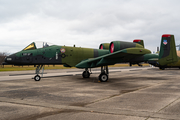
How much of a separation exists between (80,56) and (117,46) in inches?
153

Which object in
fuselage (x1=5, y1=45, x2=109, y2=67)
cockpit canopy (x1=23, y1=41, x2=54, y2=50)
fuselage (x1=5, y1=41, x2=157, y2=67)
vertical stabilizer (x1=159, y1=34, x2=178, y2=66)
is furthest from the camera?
vertical stabilizer (x1=159, y1=34, x2=178, y2=66)

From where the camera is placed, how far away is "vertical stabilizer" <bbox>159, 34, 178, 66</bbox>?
1534cm

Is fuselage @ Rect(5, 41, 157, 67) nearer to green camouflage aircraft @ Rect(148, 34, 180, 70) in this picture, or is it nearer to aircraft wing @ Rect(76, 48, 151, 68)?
aircraft wing @ Rect(76, 48, 151, 68)

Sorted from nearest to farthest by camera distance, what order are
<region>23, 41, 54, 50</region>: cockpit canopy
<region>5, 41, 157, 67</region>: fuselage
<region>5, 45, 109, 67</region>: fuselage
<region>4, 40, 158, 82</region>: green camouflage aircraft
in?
<region>4, 40, 158, 82</region>: green camouflage aircraft, <region>5, 41, 157, 67</region>: fuselage, <region>5, 45, 109, 67</region>: fuselage, <region>23, 41, 54, 50</region>: cockpit canopy

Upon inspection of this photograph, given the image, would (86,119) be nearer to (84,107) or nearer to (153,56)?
(84,107)

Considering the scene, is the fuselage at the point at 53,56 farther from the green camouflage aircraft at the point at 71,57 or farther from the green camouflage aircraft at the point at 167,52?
the green camouflage aircraft at the point at 167,52

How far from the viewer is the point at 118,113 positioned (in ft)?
14.6

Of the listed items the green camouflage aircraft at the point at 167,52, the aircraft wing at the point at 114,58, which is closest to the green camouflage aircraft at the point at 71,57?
the aircraft wing at the point at 114,58

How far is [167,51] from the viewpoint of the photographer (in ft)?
50.8

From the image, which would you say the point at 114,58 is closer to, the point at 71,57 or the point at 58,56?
the point at 71,57

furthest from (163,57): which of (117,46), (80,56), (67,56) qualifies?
(67,56)

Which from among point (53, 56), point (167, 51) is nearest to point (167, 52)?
point (167, 51)

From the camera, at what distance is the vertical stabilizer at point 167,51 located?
50.3 ft

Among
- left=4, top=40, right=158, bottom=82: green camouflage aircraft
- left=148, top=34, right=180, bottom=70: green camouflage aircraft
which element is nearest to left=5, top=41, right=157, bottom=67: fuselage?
left=4, top=40, right=158, bottom=82: green camouflage aircraft
